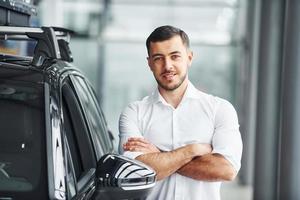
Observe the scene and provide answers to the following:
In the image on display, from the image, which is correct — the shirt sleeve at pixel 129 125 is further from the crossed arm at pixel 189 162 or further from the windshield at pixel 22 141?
the windshield at pixel 22 141

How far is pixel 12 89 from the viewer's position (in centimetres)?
274

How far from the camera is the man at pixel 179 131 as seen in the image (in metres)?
2.66

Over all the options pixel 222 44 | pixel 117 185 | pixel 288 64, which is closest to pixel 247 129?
pixel 222 44

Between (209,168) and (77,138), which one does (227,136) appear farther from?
(77,138)

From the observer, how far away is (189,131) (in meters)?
2.73

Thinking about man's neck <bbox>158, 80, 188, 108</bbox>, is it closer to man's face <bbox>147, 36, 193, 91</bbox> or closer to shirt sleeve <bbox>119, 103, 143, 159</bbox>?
man's face <bbox>147, 36, 193, 91</bbox>

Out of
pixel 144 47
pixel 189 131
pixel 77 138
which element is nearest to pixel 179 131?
pixel 189 131

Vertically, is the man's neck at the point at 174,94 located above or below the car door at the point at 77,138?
above

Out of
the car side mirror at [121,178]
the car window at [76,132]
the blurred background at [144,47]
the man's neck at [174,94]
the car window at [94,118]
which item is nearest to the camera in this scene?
the car side mirror at [121,178]

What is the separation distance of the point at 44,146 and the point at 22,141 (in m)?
0.11

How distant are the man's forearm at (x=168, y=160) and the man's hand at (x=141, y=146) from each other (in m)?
0.03

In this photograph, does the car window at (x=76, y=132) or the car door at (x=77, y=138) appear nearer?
the car door at (x=77, y=138)

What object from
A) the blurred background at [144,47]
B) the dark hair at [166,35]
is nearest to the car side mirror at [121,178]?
the dark hair at [166,35]

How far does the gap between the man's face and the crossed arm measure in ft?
0.89
